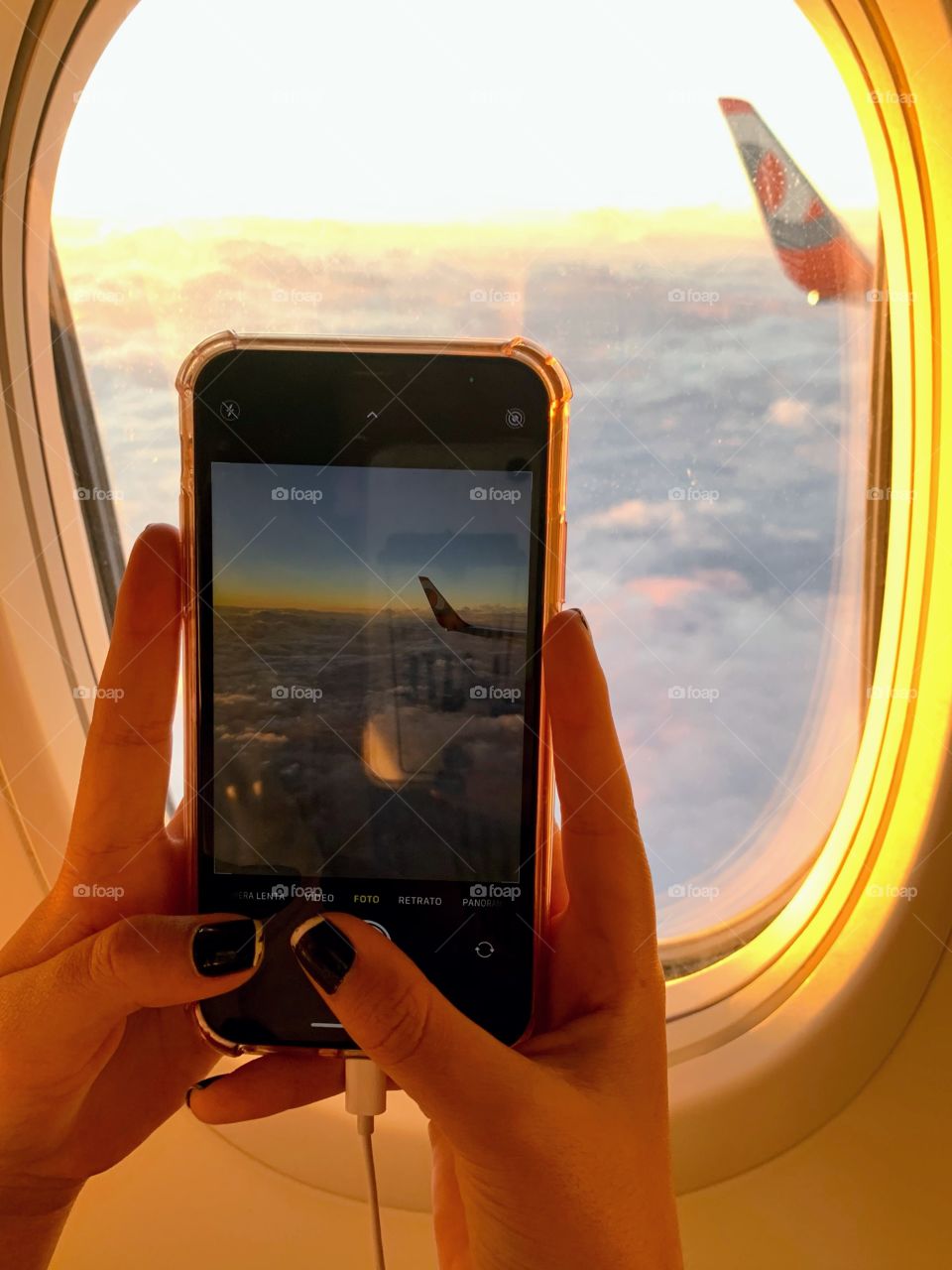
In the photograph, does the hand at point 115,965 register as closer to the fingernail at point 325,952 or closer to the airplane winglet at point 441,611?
the fingernail at point 325,952

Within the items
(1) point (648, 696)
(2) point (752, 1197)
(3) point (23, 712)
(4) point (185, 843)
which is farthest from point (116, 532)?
(2) point (752, 1197)

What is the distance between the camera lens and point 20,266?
741 mm

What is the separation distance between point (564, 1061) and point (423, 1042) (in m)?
0.11

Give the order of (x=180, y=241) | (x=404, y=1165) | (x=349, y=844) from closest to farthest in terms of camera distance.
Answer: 1. (x=349, y=844)
2. (x=404, y=1165)
3. (x=180, y=241)

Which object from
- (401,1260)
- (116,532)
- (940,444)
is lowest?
(401,1260)

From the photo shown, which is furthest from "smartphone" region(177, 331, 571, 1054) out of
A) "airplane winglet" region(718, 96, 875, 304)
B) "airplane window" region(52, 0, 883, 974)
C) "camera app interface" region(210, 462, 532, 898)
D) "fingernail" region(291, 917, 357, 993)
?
"airplane winglet" region(718, 96, 875, 304)

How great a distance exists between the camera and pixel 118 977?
0.48m

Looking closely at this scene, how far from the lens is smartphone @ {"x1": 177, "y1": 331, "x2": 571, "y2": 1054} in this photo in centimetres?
56

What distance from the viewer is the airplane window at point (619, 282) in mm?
744

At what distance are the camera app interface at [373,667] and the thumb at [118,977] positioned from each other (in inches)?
3.3

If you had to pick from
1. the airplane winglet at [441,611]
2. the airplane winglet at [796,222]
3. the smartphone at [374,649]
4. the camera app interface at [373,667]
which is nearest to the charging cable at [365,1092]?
the smartphone at [374,649]

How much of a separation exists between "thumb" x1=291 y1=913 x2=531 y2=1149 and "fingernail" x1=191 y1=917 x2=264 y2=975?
0.05m

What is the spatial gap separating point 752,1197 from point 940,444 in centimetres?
65

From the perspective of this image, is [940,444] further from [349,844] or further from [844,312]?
[349,844]
